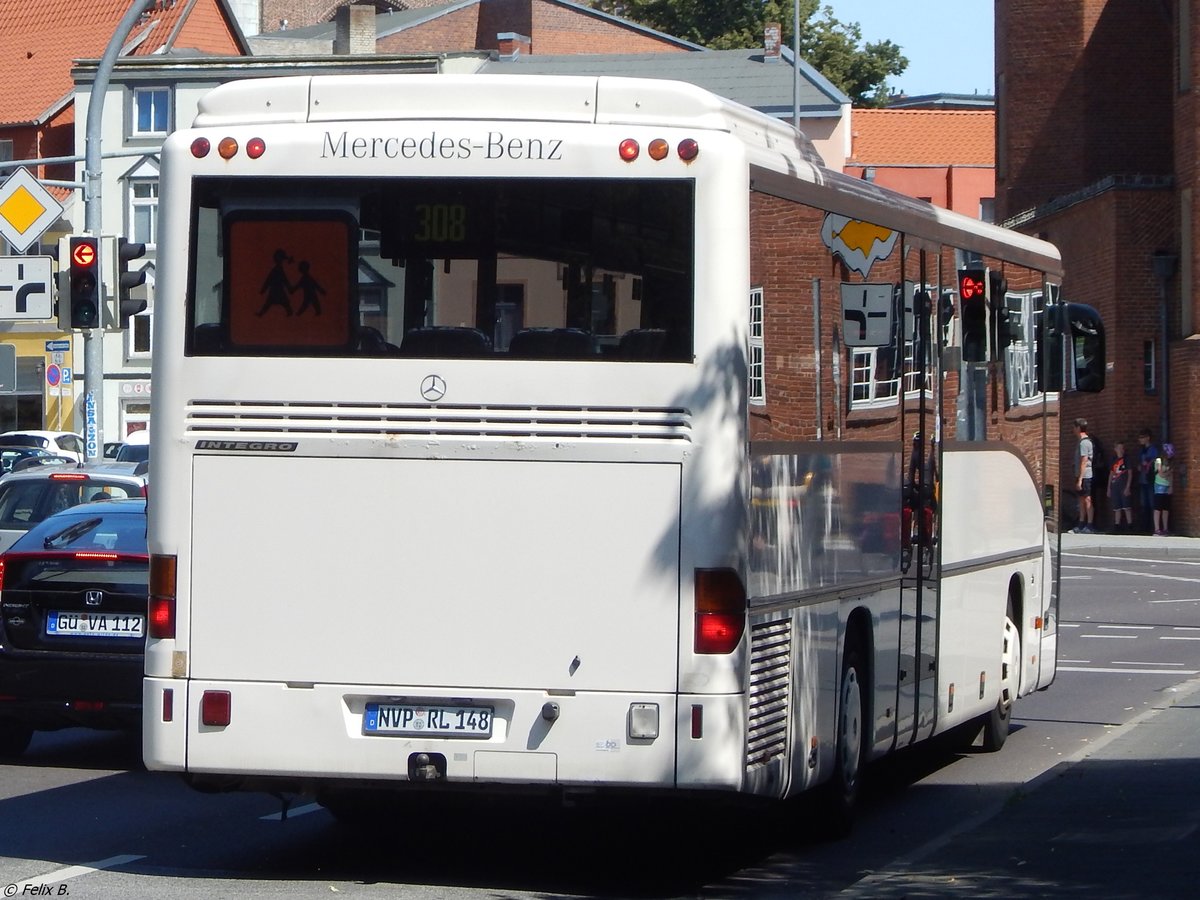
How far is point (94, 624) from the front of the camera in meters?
11.8

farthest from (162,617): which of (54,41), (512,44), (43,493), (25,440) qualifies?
(512,44)

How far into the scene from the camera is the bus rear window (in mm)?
8297

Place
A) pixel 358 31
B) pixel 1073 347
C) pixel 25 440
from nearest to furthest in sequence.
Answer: pixel 1073 347 < pixel 25 440 < pixel 358 31

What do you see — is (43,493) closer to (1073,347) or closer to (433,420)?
(1073,347)

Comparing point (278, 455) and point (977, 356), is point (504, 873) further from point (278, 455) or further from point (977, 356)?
point (977, 356)

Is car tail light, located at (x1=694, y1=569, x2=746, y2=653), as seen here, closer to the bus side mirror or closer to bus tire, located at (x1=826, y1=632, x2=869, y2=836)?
bus tire, located at (x1=826, y1=632, x2=869, y2=836)

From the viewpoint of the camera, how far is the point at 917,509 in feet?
36.1

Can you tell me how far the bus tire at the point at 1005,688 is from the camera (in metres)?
13.2

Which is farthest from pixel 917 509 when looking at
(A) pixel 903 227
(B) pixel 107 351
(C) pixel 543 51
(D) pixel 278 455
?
(C) pixel 543 51

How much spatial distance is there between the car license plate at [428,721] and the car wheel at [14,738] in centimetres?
487

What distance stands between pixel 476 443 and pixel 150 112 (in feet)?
196

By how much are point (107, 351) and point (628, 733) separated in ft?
194

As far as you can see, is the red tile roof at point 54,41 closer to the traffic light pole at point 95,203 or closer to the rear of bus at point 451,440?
the traffic light pole at point 95,203

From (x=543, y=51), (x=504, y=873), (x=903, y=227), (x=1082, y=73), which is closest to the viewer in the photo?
(x=504, y=873)
